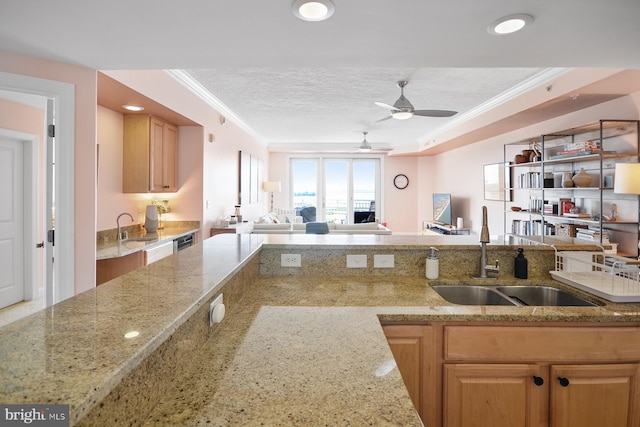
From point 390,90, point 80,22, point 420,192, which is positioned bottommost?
point 420,192

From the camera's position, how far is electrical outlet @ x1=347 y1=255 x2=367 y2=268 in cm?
197

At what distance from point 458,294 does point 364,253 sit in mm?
548

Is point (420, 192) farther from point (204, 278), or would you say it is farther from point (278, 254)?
point (204, 278)

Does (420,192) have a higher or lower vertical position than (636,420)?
higher

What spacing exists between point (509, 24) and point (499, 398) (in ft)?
6.24

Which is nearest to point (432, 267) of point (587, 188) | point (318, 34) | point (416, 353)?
point (416, 353)

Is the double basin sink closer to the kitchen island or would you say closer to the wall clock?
the kitchen island

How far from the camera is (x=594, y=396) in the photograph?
1343 millimetres

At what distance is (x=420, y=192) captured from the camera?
31.1 ft

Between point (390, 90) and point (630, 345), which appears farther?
point (390, 90)

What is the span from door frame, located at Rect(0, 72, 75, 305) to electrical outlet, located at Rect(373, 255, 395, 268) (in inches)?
89.0

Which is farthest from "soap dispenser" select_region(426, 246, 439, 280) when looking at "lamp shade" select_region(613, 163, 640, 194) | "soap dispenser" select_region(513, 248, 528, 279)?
"lamp shade" select_region(613, 163, 640, 194)

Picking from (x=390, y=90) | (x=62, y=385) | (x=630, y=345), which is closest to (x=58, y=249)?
(x=62, y=385)

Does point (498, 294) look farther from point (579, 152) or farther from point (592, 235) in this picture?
point (579, 152)
